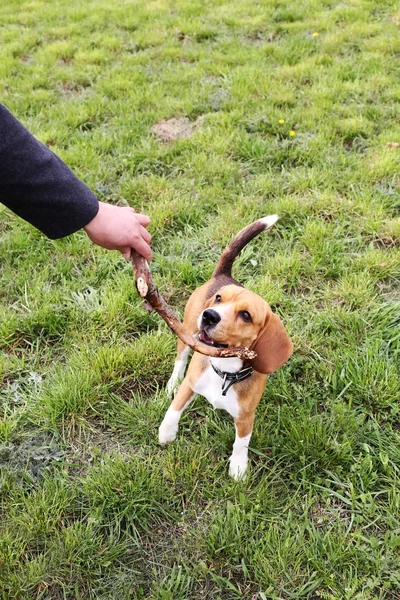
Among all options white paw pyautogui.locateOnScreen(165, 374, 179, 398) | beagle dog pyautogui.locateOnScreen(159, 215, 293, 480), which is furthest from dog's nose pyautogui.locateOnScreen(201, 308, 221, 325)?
white paw pyautogui.locateOnScreen(165, 374, 179, 398)

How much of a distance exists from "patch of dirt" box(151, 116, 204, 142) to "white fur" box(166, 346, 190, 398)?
9.19 ft

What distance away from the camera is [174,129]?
5188 millimetres

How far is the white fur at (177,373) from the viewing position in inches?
117

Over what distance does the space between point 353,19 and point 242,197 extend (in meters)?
4.58

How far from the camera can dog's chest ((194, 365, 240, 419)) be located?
2.50 meters

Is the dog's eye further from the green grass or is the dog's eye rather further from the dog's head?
the green grass

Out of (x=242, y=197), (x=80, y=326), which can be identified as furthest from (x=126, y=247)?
(x=242, y=197)

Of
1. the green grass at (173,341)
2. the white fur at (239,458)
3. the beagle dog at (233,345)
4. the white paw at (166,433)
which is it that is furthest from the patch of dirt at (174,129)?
the white fur at (239,458)

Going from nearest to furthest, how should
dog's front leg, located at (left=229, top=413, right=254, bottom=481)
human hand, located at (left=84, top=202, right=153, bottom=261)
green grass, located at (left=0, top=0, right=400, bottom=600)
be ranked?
human hand, located at (left=84, top=202, right=153, bottom=261)
green grass, located at (left=0, top=0, right=400, bottom=600)
dog's front leg, located at (left=229, top=413, right=254, bottom=481)

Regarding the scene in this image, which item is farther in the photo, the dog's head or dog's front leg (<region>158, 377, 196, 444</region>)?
dog's front leg (<region>158, 377, 196, 444</region>)

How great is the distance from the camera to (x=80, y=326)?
11.0 feet

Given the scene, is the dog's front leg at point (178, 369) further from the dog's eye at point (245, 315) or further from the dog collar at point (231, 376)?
the dog's eye at point (245, 315)

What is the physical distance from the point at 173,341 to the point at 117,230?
1399mm

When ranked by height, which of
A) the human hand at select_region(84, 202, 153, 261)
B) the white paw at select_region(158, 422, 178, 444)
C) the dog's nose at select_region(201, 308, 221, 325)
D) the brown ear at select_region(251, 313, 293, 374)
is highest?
the human hand at select_region(84, 202, 153, 261)
